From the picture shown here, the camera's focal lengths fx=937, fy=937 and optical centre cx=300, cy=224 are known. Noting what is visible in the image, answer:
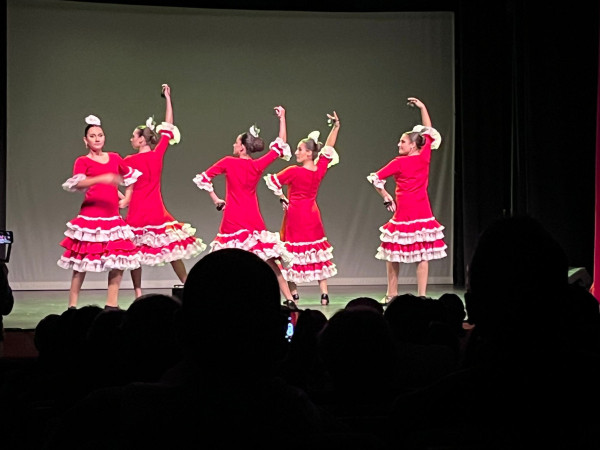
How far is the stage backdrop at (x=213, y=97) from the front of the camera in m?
9.65

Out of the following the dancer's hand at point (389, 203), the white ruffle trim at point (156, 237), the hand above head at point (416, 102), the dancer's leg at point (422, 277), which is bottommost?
the dancer's leg at point (422, 277)

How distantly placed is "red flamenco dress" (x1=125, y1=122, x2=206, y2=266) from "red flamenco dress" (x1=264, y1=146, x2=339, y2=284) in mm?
918

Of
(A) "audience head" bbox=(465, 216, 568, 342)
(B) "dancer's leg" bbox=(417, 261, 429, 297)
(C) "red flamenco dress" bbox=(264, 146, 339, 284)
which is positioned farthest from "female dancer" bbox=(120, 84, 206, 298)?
(A) "audience head" bbox=(465, 216, 568, 342)

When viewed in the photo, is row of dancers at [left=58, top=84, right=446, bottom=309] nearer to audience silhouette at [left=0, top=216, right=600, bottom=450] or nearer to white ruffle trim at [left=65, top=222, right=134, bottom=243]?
white ruffle trim at [left=65, top=222, right=134, bottom=243]

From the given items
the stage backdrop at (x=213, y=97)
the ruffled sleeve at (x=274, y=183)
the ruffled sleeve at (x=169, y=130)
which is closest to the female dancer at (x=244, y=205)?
the ruffled sleeve at (x=274, y=183)

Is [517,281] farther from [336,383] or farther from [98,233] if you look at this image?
[98,233]

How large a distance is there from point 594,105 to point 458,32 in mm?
2128

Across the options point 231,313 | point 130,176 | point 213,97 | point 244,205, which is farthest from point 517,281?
point 213,97

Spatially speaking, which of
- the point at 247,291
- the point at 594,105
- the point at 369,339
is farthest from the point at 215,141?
the point at 247,291

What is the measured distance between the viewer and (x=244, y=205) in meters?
7.66

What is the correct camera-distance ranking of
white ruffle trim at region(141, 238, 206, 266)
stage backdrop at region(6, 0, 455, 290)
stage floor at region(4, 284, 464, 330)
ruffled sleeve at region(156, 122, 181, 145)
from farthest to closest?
stage backdrop at region(6, 0, 455, 290)
ruffled sleeve at region(156, 122, 181, 145)
white ruffle trim at region(141, 238, 206, 266)
stage floor at region(4, 284, 464, 330)

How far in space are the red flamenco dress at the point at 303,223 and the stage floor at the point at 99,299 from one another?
1.02ft

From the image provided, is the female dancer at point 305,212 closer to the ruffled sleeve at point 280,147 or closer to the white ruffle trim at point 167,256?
the ruffled sleeve at point 280,147

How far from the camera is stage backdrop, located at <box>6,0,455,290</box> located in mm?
9648
